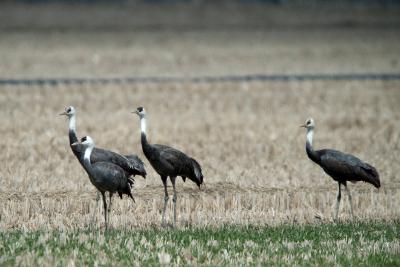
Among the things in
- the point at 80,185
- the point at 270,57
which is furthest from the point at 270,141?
the point at 270,57

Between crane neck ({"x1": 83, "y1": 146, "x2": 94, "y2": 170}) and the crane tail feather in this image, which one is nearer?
crane neck ({"x1": 83, "y1": 146, "x2": 94, "y2": 170})

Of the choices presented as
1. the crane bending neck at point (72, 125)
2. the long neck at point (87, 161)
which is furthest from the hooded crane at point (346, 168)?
the crane bending neck at point (72, 125)

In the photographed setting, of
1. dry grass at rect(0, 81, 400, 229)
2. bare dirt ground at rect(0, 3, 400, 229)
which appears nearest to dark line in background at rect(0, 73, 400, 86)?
bare dirt ground at rect(0, 3, 400, 229)

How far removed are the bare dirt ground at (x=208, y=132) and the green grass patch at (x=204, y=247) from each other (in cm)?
128

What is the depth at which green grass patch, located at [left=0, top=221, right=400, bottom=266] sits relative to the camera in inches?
411

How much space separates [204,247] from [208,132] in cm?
1263

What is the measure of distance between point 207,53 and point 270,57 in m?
5.03

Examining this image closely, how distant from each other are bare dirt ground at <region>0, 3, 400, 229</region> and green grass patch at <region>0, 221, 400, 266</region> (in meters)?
1.28

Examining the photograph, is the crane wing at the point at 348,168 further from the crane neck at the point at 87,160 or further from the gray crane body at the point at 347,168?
the crane neck at the point at 87,160

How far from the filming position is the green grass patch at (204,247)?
34.2ft

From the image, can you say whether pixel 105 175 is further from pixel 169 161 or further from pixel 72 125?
pixel 72 125

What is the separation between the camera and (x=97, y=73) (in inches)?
1758

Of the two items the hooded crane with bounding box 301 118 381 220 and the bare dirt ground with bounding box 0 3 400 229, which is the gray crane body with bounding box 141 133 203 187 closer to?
the bare dirt ground with bounding box 0 3 400 229

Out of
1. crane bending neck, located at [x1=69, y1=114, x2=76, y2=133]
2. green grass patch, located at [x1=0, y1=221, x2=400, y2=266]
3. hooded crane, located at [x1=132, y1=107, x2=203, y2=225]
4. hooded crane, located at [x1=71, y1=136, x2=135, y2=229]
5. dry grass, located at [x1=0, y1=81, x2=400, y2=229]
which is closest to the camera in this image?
green grass patch, located at [x1=0, y1=221, x2=400, y2=266]
